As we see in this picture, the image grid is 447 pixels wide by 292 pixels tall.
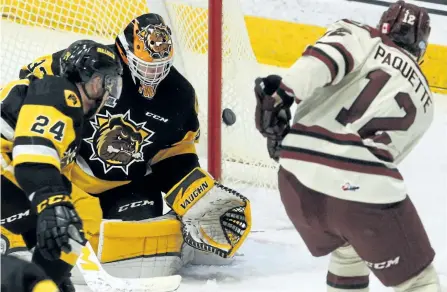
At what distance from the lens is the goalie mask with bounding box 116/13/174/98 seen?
10.1 feet

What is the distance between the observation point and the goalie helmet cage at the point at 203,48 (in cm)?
371

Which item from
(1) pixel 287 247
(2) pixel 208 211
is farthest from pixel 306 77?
(1) pixel 287 247

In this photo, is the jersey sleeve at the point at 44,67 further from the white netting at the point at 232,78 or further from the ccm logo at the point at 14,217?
the white netting at the point at 232,78

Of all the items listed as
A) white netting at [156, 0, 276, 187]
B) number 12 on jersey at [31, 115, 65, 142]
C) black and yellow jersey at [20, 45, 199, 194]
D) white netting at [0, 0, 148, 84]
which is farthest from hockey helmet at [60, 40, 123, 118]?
white netting at [0, 0, 148, 84]

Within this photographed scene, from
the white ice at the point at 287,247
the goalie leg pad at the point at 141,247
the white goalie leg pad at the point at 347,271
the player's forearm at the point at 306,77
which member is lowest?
the white ice at the point at 287,247

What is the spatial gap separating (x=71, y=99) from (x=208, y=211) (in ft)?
3.16

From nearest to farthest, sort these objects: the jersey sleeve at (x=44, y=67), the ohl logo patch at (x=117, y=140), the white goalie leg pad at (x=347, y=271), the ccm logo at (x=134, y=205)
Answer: the white goalie leg pad at (x=347, y=271), the jersey sleeve at (x=44, y=67), the ohl logo patch at (x=117, y=140), the ccm logo at (x=134, y=205)

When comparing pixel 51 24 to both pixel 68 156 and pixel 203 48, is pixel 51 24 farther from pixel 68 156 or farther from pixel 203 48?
pixel 68 156

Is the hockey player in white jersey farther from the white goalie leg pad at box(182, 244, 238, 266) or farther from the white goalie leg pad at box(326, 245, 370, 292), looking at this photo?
the white goalie leg pad at box(182, 244, 238, 266)

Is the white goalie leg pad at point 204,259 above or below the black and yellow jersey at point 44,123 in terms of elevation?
below

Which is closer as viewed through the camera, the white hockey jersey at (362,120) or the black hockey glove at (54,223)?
the black hockey glove at (54,223)

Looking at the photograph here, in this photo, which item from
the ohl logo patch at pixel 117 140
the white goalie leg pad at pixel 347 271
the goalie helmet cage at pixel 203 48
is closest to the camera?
the white goalie leg pad at pixel 347 271

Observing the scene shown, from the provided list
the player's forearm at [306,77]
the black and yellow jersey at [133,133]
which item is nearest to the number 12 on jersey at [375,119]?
the player's forearm at [306,77]

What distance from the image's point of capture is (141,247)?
3123mm
